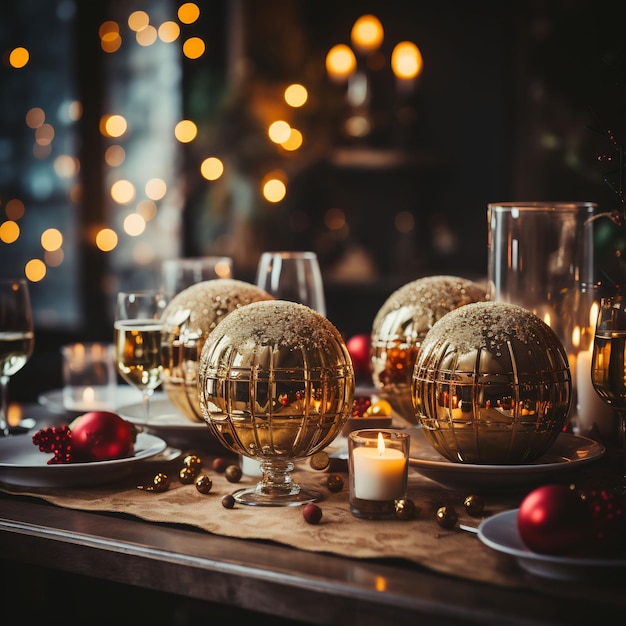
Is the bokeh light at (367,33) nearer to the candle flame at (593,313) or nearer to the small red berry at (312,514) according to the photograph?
the candle flame at (593,313)

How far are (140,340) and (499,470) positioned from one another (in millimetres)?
540

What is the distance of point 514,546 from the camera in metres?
0.76

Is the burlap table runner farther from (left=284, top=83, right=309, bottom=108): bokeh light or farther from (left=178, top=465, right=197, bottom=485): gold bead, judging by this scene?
(left=284, top=83, right=309, bottom=108): bokeh light

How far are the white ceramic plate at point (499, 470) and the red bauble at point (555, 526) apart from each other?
0.18 metres

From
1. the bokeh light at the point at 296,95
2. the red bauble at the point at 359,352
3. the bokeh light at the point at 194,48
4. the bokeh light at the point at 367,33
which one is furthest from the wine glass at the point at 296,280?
the bokeh light at the point at 194,48

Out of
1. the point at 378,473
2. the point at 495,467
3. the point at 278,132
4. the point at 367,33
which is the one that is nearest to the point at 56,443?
the point at 378,473

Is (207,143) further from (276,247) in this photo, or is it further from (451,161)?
(451,161)

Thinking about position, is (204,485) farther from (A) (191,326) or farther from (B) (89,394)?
(B) (89,394)

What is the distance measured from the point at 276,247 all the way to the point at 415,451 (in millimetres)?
3160

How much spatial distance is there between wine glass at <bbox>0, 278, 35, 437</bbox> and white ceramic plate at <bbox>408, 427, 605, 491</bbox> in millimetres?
654

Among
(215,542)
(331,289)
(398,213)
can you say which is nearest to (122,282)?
(331,289)

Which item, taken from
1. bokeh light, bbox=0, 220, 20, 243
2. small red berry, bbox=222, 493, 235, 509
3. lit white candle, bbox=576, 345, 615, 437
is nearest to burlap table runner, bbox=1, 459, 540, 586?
small red berry, bbox=222, 493, 235, 509

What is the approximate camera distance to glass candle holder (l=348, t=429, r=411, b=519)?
893 millimetres

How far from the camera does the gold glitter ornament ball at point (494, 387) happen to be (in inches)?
36.9
